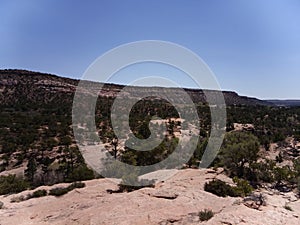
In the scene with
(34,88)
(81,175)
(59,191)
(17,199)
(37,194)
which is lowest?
(17,199)

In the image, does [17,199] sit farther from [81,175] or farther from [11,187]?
[81,175]

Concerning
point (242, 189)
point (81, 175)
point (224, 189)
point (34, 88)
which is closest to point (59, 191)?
point (81, 175)

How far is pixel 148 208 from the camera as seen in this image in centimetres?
1209

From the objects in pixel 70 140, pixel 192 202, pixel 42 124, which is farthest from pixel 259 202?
pixel 42 124

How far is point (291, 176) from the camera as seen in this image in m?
18.2

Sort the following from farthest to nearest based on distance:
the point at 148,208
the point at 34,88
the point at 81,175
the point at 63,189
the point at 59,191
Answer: the point at 34,88 → the point at 81,175 → the point at 63,189 → the point at 59,191 → the point at 148,208

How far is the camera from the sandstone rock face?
11.0 m

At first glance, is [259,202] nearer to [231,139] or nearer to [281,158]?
[231,139]

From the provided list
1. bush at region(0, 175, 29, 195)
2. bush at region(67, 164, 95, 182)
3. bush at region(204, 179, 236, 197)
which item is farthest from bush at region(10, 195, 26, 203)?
bush at region(204, 179, 236, 197)

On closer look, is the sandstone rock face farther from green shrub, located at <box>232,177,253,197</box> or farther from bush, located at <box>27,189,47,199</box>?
green shrub, located at <box>232,177,253,197</box>

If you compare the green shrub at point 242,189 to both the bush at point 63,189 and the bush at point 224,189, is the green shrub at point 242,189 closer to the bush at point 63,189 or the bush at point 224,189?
the bush at point 224,189

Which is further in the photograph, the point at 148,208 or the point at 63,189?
the point at 63,189

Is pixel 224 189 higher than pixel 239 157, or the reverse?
pixel 239 157

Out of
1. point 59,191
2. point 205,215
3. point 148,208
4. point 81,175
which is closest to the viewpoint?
point 205,215
